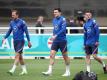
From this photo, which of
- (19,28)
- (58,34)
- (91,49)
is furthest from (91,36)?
(19,28)

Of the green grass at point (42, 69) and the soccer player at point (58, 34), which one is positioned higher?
the soccer player at point (58, 34)

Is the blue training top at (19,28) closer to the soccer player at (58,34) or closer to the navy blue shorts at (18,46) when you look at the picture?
the navy blue shorts at (18,46)

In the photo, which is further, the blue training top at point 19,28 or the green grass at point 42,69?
the blue training top at point 19,28

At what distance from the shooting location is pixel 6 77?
14.8 m

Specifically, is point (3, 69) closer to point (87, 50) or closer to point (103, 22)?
point (87, 50)

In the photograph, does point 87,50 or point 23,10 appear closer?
point 87,50

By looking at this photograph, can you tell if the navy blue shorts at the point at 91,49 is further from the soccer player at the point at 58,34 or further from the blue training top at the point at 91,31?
the soccer player at the point at 58,34

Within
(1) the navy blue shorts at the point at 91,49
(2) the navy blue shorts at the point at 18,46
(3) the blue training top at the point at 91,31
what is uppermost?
(3) the blue training top at the point at 91,31

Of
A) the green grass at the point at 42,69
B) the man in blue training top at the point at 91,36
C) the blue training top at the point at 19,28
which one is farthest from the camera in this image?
the blue training top at the point at 19,28

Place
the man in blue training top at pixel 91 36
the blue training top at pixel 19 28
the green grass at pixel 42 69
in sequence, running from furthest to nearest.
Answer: the blue training top at pixel 19 28
the man in blue training top at pixel 91 36
the green grass at pixel 42 69

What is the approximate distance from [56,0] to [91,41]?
40.4 ft

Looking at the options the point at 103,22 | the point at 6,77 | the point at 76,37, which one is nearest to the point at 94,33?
the point at 6,77

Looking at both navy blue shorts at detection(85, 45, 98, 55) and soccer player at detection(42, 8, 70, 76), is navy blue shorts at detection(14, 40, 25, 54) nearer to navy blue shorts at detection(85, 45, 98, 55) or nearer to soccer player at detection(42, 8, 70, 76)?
soccer player at detection(42, 8, 70, 76)

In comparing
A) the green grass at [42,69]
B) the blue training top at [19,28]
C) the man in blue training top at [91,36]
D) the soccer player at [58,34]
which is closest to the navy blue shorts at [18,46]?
the blue training top at [19,28]
